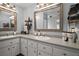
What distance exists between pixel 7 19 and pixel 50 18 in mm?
1789

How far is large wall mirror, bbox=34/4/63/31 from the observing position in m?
2.09

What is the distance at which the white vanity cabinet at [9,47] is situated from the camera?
2.03 m

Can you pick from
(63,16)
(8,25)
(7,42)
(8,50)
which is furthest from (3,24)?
(63,16)

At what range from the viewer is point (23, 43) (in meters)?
2.59

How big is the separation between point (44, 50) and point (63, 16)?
1.12 meters

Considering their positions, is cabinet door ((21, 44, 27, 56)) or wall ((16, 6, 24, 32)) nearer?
cabinet door ((21, 44, 27, 56))

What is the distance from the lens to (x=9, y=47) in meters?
2.24

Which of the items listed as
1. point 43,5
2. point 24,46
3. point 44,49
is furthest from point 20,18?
point 44,49

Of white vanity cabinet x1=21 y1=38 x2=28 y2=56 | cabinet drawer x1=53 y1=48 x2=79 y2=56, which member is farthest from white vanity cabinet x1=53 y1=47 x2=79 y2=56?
white vanity cabinet x1=21 y1=38 x2=28 y2=56

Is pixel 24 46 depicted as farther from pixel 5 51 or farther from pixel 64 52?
pixel 64 52

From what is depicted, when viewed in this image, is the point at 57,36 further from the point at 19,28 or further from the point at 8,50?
the point at 19,28

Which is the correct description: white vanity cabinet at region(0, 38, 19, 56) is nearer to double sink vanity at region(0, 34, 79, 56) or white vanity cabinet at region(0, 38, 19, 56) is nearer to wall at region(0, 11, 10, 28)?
double sink vanity at region(0, 34, 79, 56)

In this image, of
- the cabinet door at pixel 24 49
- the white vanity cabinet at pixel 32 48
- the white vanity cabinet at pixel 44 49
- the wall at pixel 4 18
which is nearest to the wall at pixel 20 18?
the wall at pixel 4 18

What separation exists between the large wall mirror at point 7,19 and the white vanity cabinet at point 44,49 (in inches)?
66.8
